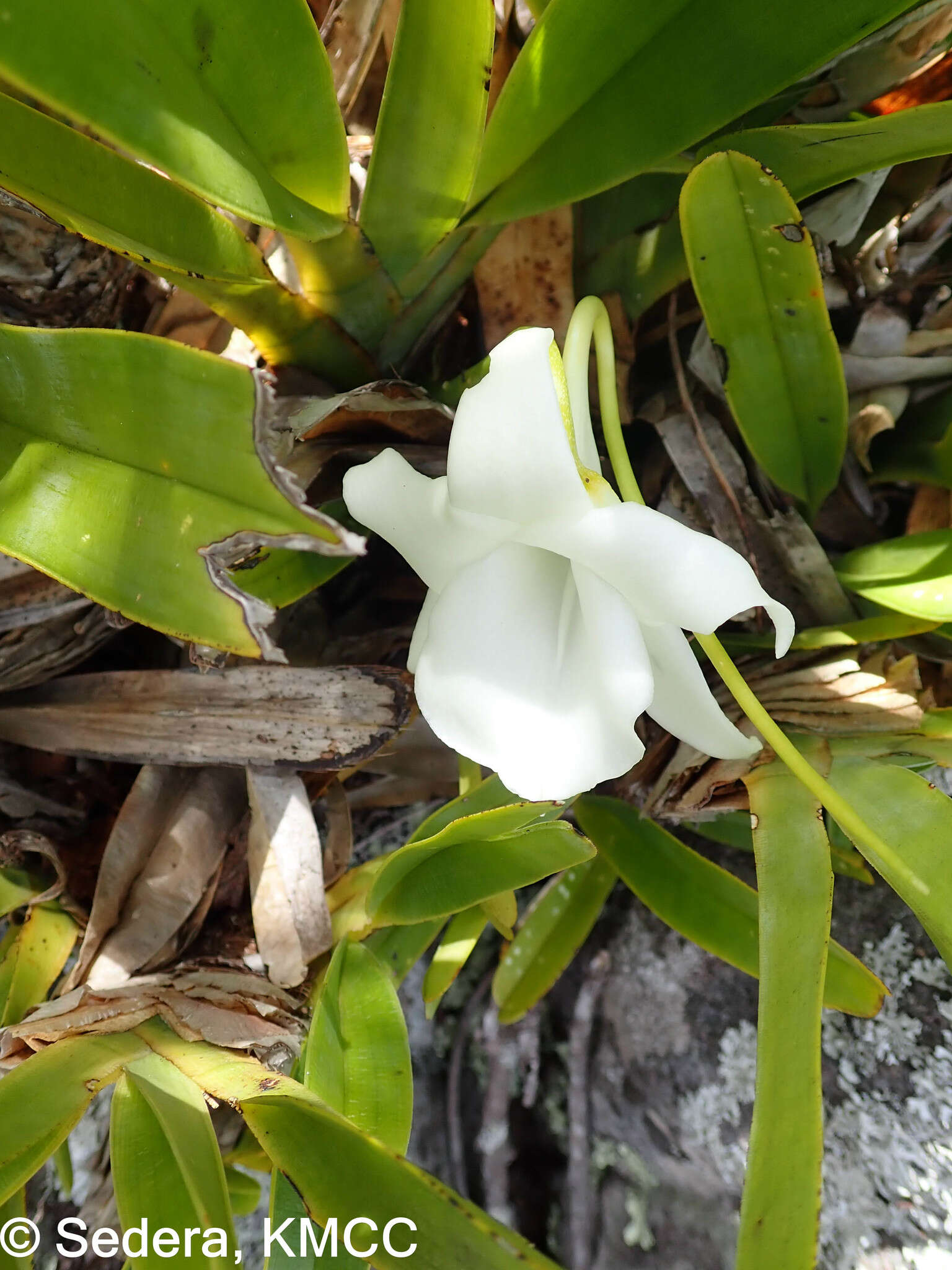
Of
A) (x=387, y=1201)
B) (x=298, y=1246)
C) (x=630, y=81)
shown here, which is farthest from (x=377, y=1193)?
(x=630, y=81)

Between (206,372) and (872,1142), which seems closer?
(206,372)

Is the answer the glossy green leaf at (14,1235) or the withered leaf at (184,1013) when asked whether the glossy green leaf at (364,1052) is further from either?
the glossy green leaf at (14,1235)

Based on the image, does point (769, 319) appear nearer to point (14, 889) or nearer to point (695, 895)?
point (695, 895)

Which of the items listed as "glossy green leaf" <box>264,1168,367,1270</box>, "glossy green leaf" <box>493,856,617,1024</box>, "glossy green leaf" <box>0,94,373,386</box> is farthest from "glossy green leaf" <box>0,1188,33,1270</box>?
"glossy green leaf" <box>0,94,373,386</box>

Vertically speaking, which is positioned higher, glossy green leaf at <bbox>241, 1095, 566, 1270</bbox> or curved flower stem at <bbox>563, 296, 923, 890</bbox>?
curved flower stem at <bbox>563, 296, 923, 890</bbox>

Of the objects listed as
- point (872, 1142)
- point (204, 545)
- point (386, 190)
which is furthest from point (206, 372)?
point (872, 1142)

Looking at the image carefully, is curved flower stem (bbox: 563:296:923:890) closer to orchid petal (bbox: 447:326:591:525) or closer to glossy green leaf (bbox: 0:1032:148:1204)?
orchid petal (bbox: 447:326:591:525)

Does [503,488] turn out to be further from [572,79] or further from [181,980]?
[181,980]
